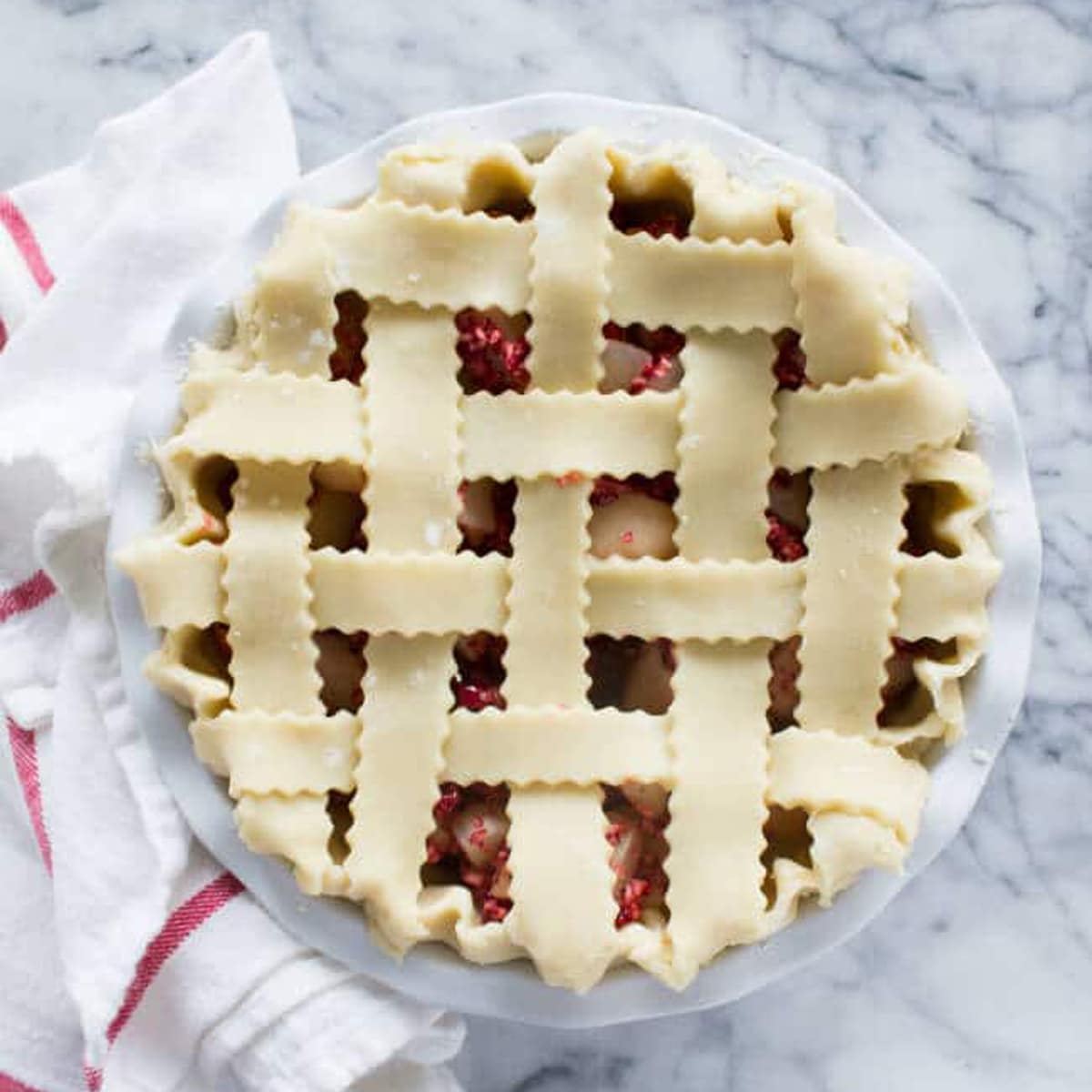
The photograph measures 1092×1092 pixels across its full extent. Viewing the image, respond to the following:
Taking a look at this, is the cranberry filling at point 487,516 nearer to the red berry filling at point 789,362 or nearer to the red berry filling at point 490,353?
the red berry filling at point 490,353

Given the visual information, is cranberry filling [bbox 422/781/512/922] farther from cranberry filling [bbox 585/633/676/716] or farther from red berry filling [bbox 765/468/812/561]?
red berry filling [bbox 765/468/812/561]

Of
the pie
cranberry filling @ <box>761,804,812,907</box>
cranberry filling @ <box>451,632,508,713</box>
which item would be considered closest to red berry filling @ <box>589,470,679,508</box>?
the pie

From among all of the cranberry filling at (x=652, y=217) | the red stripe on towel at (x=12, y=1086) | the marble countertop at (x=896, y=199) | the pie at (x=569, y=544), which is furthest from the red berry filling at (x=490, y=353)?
the red stripe on towel at (x=12, y=1086)

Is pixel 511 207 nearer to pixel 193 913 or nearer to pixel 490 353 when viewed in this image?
pixel 490 353

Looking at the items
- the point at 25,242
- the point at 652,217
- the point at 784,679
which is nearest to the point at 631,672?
the point at 784,679

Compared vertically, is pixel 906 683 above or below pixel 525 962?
above
